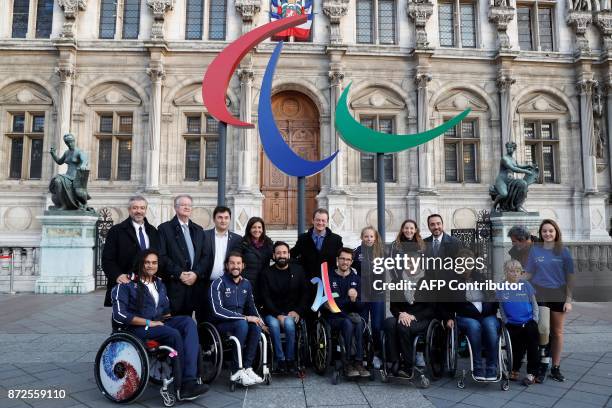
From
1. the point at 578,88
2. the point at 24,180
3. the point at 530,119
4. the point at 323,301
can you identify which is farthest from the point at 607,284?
the point at 24,180

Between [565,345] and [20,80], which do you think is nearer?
[565,345]

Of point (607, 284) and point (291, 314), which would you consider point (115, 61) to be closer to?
point (291, 314)

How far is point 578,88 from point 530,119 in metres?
2.24

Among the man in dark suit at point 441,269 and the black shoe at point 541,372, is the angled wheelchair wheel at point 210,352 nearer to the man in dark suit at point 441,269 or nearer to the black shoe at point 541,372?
the man in dark suit at point 441,269

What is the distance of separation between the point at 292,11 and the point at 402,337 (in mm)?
14774

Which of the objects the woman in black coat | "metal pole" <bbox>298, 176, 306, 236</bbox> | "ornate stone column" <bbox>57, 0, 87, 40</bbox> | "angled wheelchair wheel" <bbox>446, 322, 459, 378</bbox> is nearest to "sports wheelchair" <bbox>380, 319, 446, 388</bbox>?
"angled wheelchair wheel" <bbox>446, 322, 459, 378</bbox>

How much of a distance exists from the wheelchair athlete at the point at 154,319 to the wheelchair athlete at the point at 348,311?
1548 mm

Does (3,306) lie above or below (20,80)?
below

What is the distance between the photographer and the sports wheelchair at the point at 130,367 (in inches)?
151

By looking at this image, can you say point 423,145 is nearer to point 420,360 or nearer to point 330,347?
point 420,360

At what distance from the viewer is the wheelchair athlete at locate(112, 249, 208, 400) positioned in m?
4.03

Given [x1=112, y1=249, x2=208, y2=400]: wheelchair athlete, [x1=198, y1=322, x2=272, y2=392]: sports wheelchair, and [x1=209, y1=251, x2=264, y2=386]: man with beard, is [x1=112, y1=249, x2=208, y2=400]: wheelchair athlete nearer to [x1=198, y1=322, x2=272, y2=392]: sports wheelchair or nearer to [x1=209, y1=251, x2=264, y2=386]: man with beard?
[x1=198, y1=322, x2=272, y2=392]: sports wheelchair

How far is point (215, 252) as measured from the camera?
16.4ft

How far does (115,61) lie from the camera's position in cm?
1614
